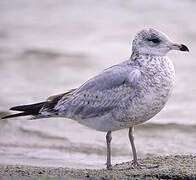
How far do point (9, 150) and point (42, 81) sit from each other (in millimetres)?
3914

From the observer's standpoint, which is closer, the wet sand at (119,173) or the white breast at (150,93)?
the wet sand at (119,173)

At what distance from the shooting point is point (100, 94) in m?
7.67

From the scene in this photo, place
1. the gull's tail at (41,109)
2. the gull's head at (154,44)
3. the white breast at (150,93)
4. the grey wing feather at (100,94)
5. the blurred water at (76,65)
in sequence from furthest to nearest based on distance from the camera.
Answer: the blurred water at (76,65) < the gull's tail at (41,109) < the gull's head at (154,44) < the grey wing feather at (100,94) < the white breast at (150,93)

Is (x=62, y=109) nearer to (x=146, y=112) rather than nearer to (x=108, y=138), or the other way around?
(x=108, y=138)

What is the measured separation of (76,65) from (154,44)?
26.1ft

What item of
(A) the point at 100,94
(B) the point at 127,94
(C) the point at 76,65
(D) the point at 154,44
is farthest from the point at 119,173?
(C) the point at 76,65

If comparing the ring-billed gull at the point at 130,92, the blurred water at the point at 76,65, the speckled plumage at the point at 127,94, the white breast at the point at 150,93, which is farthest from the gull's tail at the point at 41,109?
the blurred water at the point at 76,65

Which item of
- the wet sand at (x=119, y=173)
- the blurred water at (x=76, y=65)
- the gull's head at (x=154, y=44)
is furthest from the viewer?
the blurred water at (x=76, y=65)

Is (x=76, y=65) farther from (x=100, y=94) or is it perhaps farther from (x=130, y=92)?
(x=130, y=92)

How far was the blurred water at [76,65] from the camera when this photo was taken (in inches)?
429

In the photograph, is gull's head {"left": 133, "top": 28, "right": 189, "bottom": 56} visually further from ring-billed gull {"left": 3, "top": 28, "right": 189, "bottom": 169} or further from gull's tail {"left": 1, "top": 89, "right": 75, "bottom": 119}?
gull's tail {"left": 1, "top": 89, "right": 75, "bottom": 119}

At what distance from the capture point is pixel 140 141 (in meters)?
11.4

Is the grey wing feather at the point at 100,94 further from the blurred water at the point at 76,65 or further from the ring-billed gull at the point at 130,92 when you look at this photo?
the blurred water at the point at 76,65

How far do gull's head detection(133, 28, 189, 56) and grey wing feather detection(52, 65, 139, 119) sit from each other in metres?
A: 0.36
